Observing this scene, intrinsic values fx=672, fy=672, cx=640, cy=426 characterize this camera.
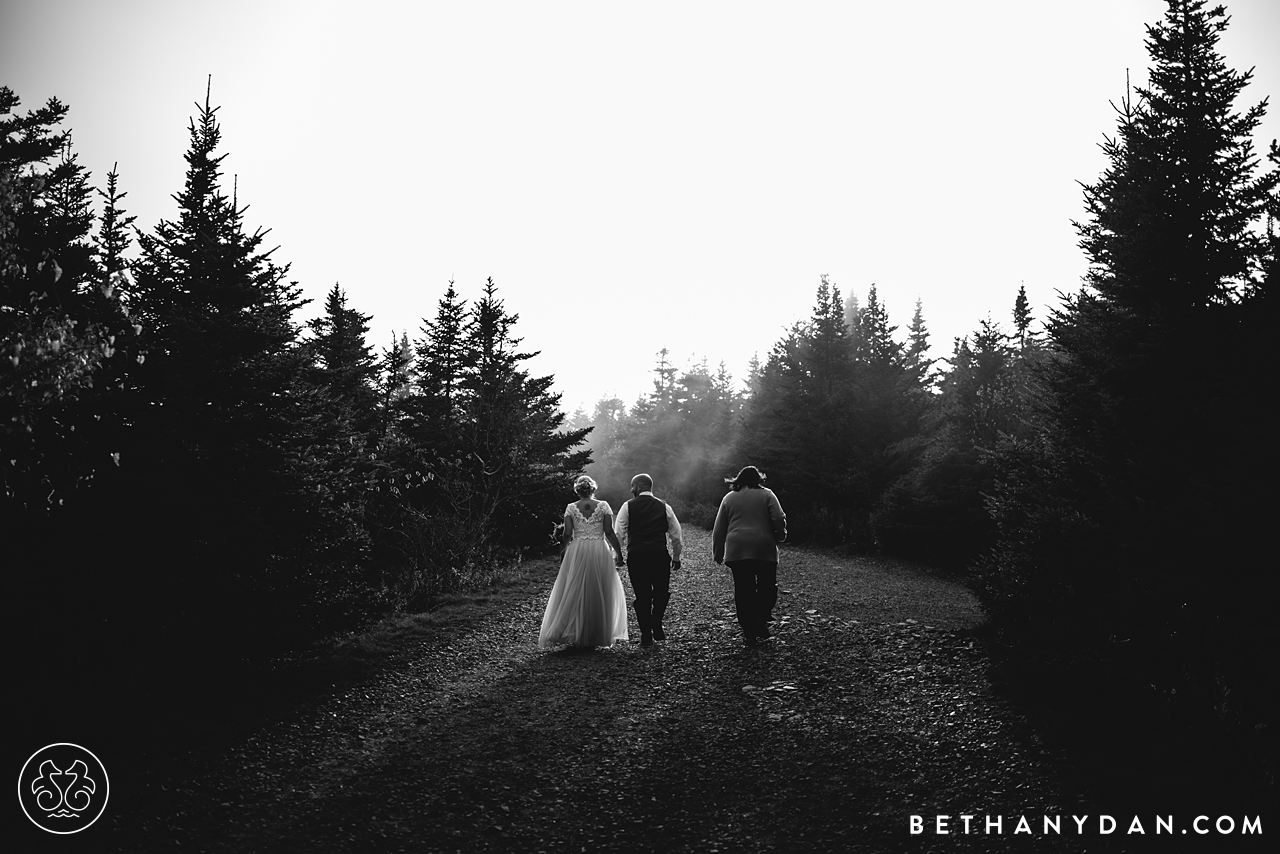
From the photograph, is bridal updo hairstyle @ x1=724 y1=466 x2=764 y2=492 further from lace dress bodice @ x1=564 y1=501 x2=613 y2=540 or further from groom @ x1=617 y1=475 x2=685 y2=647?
lace dress bodice @ x1=564 y1=501 x2=613 y2=540

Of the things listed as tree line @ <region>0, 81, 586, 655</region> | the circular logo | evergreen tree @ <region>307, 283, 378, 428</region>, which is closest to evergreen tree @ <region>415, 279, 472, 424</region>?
evergreen tree @ <region>307, 283, 378, 428</region>

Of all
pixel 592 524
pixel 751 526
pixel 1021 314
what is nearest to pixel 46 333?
pixel 592 524

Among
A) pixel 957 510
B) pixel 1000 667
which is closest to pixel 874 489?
pixel 957 510

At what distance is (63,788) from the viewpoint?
473 cm

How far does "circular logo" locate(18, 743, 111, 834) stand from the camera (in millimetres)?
4398

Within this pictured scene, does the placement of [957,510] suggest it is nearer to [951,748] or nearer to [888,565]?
[888,565]

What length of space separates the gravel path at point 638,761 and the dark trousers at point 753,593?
1.61ft

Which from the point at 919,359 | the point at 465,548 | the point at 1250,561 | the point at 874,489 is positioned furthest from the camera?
the point at 919,359

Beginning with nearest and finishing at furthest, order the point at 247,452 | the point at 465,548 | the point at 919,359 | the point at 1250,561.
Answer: the point at 1250,561, the point at 247,452, the point at 465,548, the point at 919,359

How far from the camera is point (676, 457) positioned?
50188 mm

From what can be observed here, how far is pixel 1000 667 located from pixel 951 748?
70.3 inches

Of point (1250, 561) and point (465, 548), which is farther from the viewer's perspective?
point (465, 548)

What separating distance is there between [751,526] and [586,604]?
252 cm

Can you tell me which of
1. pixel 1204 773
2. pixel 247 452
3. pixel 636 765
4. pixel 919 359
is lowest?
pixel 636 765
